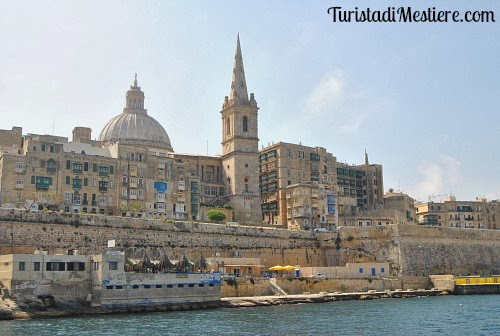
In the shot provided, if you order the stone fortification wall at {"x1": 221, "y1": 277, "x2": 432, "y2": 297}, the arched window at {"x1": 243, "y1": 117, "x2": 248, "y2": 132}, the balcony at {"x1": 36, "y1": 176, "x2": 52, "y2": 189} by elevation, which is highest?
the arched window at {"x1": 243, "y1": 117, "x2": 248, "y2": 132}

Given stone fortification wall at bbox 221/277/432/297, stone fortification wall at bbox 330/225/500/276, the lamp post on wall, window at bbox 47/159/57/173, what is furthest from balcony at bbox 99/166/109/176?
the lamp post on wall

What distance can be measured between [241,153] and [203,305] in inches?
1435

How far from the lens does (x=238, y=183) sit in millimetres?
79625

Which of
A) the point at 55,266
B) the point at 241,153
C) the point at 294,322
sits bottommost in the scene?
the point at 294,322

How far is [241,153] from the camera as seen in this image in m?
80.2

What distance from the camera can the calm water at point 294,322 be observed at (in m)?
Answer: 33.3

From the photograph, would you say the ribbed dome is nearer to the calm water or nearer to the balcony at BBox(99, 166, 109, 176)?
the balcony at BBox(99, 166, 109, 176)

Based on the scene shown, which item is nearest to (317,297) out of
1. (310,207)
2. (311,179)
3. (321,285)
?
(321,285)

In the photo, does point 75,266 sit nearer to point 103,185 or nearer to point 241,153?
point 103,185

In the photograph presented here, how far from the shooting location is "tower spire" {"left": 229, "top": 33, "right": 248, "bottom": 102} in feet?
273

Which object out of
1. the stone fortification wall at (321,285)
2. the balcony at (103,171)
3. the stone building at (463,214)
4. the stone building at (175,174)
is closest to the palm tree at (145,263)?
the stone fortification wall at (321,285)

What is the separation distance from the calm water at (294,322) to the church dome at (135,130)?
43.5 meters

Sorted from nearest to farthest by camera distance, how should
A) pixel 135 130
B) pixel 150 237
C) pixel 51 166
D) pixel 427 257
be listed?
pixel 150 237, pixel 51 166, pixel 427 257, pixel 135 130

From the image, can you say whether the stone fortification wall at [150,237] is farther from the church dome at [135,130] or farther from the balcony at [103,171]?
the church dome at [135,130]
